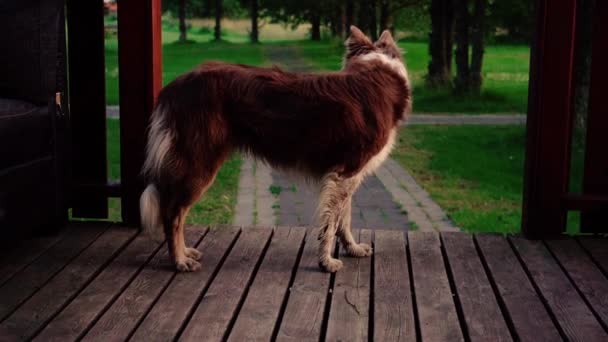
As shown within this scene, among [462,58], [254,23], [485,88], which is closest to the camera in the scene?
[462,58]

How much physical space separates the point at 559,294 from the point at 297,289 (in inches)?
49.2

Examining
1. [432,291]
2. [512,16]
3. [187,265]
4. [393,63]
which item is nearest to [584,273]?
[432,291]

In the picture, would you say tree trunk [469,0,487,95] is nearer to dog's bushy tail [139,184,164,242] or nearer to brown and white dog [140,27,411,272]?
brown and white dog [140,27,411,272]

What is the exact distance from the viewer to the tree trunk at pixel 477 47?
52.3 feet

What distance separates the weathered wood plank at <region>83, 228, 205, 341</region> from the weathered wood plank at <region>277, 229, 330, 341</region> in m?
0.63

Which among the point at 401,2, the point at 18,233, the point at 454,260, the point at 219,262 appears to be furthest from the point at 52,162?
the point at 401,2

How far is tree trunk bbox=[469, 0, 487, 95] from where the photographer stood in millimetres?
15953

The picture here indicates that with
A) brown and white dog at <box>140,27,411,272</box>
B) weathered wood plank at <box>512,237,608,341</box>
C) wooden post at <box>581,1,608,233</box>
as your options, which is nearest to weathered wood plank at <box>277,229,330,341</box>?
brown and white dog at <box>140,27,411,272</box>

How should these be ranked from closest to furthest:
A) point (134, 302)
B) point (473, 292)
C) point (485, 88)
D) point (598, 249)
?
point (134, 302)
point (473, 292)
point (598, 249)
point (485, 88)

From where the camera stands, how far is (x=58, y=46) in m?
4.62

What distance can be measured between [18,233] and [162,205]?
0.75 m

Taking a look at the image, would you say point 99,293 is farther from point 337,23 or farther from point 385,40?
point 337,23

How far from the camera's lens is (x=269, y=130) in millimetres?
4211

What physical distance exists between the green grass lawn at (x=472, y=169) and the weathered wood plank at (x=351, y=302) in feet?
8.46
